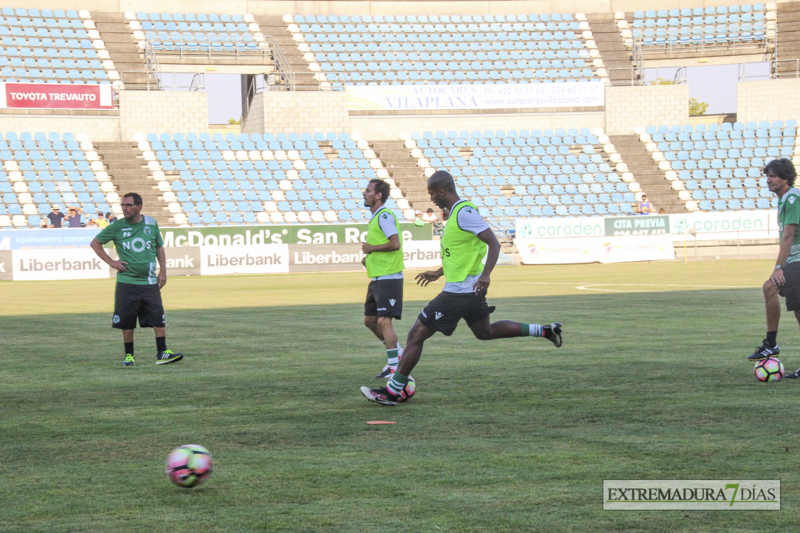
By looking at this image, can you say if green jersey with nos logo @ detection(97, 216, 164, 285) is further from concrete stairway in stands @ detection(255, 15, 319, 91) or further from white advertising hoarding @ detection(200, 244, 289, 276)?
concrete stairway in stands @ detection(255, 15, 319, 91)

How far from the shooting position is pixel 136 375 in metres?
10.4

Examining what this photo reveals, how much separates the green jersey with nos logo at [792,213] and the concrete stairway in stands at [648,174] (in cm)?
3454

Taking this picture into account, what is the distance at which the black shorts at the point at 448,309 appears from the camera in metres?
8.10

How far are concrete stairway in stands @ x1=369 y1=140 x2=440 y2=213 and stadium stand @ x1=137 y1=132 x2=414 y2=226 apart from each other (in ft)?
1.50

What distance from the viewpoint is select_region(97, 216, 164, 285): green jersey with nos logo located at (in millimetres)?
11414

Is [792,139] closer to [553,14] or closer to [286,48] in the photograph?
[553,14]

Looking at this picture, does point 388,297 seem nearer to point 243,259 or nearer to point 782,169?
point 782,169

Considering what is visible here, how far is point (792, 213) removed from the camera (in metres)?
9.32

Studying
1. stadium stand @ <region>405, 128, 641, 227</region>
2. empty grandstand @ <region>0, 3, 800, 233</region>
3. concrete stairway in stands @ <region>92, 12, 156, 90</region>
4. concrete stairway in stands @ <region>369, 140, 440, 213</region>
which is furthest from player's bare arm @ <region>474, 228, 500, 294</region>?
concrete stairway in stands @ <region>92, 12, 156, 90</region>

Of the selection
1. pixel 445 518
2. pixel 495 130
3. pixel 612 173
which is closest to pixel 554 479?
pixel 445 518

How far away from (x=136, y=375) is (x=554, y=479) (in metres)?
6.08

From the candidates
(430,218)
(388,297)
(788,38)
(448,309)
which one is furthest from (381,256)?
(788,38)

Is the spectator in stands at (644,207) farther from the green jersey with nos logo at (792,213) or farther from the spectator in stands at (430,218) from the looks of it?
the green jersey with nos logo at (792,213)

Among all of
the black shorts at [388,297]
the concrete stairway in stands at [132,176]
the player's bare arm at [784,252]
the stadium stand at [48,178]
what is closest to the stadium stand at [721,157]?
the concrete stairway in stands at [132,176]
